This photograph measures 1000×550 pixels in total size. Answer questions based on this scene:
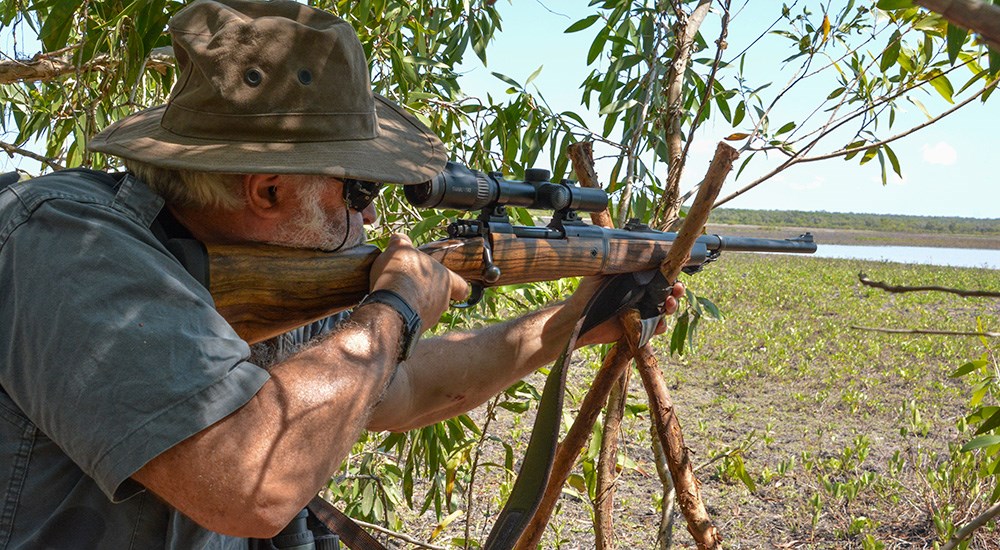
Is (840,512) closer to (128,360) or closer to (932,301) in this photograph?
(128,360)

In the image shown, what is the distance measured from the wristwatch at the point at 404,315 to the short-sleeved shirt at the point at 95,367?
36 centimetres

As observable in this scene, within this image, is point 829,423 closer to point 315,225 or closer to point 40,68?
point 40,68

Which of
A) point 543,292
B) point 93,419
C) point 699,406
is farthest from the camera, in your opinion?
point 699,406

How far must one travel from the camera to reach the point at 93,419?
145cm

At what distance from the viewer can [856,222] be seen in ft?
263

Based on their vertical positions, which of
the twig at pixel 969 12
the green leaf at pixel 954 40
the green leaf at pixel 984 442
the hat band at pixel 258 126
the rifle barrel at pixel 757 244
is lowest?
the green leaf at pixel 984 442

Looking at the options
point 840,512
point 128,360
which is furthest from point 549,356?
point 840,512

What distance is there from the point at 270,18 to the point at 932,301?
19698 millimetres

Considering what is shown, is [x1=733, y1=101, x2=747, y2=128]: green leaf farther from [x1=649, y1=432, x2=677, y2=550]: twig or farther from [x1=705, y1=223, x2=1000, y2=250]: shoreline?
[x1=705, y1=223, x2=1000, y2=250]: shoreline

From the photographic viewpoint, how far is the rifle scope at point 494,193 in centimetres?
236

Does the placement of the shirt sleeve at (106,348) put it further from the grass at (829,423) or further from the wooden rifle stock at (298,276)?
the grass at (829,423)

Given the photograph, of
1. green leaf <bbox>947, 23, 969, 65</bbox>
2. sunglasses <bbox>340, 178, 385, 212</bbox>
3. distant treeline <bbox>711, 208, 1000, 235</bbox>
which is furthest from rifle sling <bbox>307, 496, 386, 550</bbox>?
distant treeline <bbox>711, 208, 1000, 235</bbox>

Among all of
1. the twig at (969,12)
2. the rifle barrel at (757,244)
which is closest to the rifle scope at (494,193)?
the rifle barrel at (757,244)

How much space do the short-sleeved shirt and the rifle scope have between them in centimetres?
82
